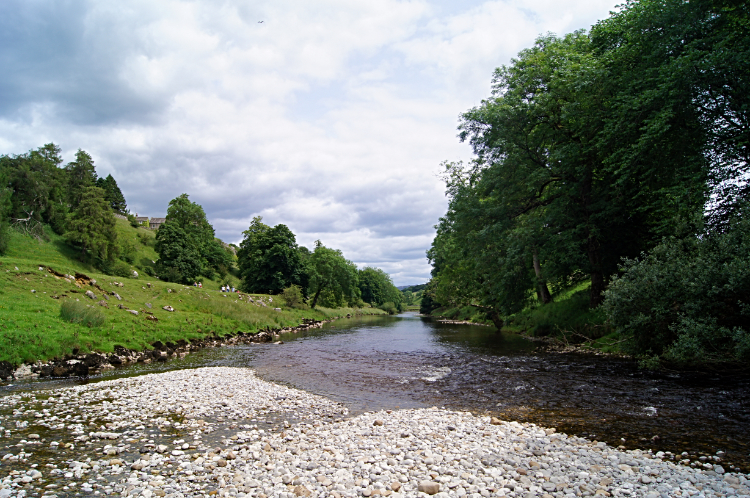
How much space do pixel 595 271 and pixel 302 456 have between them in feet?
72.3

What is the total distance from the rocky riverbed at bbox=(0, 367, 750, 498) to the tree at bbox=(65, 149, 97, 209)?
69661mm

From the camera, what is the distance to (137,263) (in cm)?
6825

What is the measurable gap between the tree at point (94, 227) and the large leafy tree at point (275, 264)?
21442 mm

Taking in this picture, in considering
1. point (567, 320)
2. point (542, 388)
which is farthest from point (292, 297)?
point (542, 388)

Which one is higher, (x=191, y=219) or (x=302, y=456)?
(x=191, y=219)

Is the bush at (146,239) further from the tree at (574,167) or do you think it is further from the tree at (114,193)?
the tree at (574,167)

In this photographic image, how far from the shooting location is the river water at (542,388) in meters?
8.78

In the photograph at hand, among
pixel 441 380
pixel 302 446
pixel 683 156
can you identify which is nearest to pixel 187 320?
pixel 441 380

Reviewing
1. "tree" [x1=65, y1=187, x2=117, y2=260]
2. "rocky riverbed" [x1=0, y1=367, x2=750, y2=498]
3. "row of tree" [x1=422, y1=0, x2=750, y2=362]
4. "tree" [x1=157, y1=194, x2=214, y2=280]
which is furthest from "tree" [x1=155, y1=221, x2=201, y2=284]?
"rocky riverbed" [x1=0, y1=367, x2=750, y2=498]

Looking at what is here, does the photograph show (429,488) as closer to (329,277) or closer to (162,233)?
(329,277)

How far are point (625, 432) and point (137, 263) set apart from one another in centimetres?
7643

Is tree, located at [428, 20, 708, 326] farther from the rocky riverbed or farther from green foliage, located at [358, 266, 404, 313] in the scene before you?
green foliage, located at [358, 266, 404, 313]

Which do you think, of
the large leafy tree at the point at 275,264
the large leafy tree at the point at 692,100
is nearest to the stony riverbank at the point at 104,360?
the large leafy tree at the point at 692,100

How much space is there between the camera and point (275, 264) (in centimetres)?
6788
